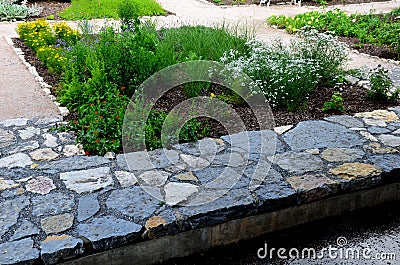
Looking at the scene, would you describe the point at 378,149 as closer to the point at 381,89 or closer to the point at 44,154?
the point at 381,89

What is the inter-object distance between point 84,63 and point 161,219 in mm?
3217

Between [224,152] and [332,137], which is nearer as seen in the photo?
[224,152]

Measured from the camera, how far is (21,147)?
4.06m

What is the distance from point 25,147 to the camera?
4066mm

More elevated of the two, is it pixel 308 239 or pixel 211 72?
pixel 211 72

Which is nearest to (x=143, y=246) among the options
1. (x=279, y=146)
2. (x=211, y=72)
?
(x=279, y=146)

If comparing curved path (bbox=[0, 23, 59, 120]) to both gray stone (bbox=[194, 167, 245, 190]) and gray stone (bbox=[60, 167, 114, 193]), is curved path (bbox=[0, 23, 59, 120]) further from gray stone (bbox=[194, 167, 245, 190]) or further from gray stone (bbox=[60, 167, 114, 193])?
gray stone (bbox=[194, 167, 245, 190])

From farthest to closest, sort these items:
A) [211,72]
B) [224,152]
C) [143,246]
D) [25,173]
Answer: [211,72] < [224,152] < [25,173] < [143,246]

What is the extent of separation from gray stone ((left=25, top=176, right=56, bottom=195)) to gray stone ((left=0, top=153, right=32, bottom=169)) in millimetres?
299

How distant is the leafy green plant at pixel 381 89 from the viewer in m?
5.27

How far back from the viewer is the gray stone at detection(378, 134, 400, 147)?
4223mm

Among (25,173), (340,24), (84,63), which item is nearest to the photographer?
(25,173)

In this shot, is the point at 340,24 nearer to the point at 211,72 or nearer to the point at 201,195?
the point at 211,72

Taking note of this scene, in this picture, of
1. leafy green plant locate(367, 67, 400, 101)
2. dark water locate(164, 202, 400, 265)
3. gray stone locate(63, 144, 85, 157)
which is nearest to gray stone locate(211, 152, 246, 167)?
dark water locate(164, 202, 400, 265)
